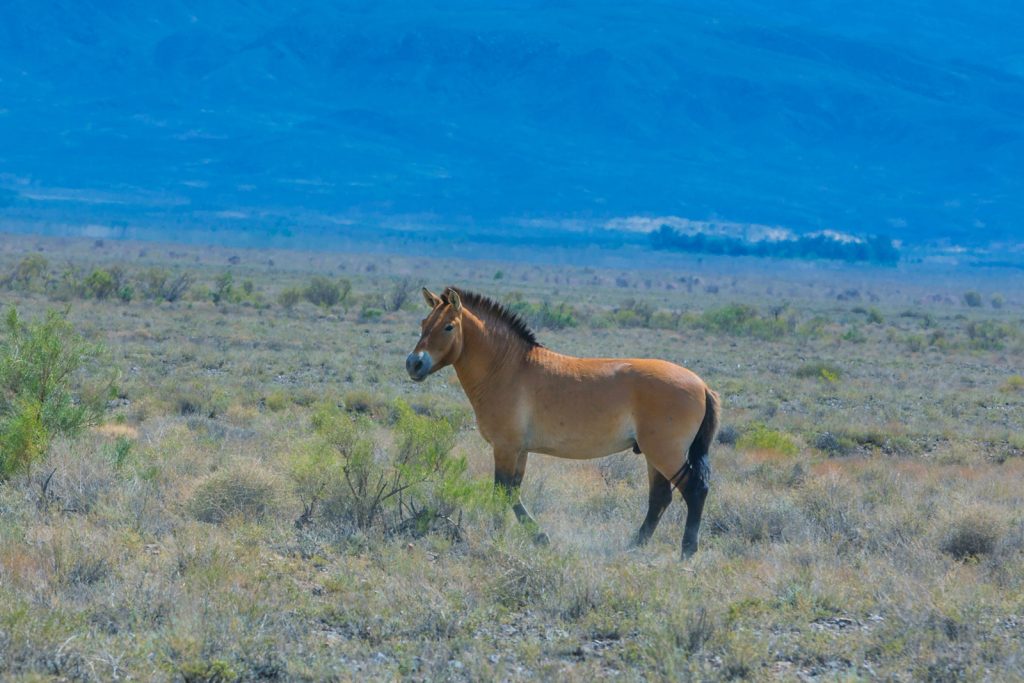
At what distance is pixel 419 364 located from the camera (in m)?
8.34

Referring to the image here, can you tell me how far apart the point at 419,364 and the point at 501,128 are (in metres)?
159

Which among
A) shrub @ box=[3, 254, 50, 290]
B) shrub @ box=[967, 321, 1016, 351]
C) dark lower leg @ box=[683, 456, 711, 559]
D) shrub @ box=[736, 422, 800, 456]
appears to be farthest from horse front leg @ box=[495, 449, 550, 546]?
shrub @ box=[3, 254, 50, 290]

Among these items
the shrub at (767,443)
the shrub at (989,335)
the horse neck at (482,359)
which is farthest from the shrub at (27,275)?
the horse neck at (482,359)

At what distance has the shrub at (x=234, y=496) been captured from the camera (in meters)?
8.52

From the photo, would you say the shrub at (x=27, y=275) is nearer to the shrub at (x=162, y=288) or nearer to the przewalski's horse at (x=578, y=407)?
the shrub at (x=162, y=288)

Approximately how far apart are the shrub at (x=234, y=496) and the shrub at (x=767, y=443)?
713 centimetres

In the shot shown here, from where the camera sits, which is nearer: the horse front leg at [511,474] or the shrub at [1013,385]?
the horse front leg at [511,474]

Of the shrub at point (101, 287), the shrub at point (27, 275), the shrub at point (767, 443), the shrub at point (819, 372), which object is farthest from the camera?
the shrub at point (27, 275)

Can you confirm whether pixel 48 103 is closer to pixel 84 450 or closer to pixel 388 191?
pixel 388 191

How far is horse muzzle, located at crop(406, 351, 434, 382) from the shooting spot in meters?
8.30

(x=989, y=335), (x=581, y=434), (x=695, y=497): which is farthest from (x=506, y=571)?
(x=989, y=335)

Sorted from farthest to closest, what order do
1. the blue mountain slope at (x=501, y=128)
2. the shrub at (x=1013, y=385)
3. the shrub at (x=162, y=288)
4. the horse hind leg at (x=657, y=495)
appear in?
1. the blue mountain slope at (x=501, y=128)
2. the shrub at (x=162, y=288)
3. the shrub at (x=1013, y=385)
4. the horse hind leg at (x=657, y=495)

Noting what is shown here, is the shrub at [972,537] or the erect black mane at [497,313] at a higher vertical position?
the erect black mane at [497,313]

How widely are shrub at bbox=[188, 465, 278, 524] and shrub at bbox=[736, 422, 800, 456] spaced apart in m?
7.13
